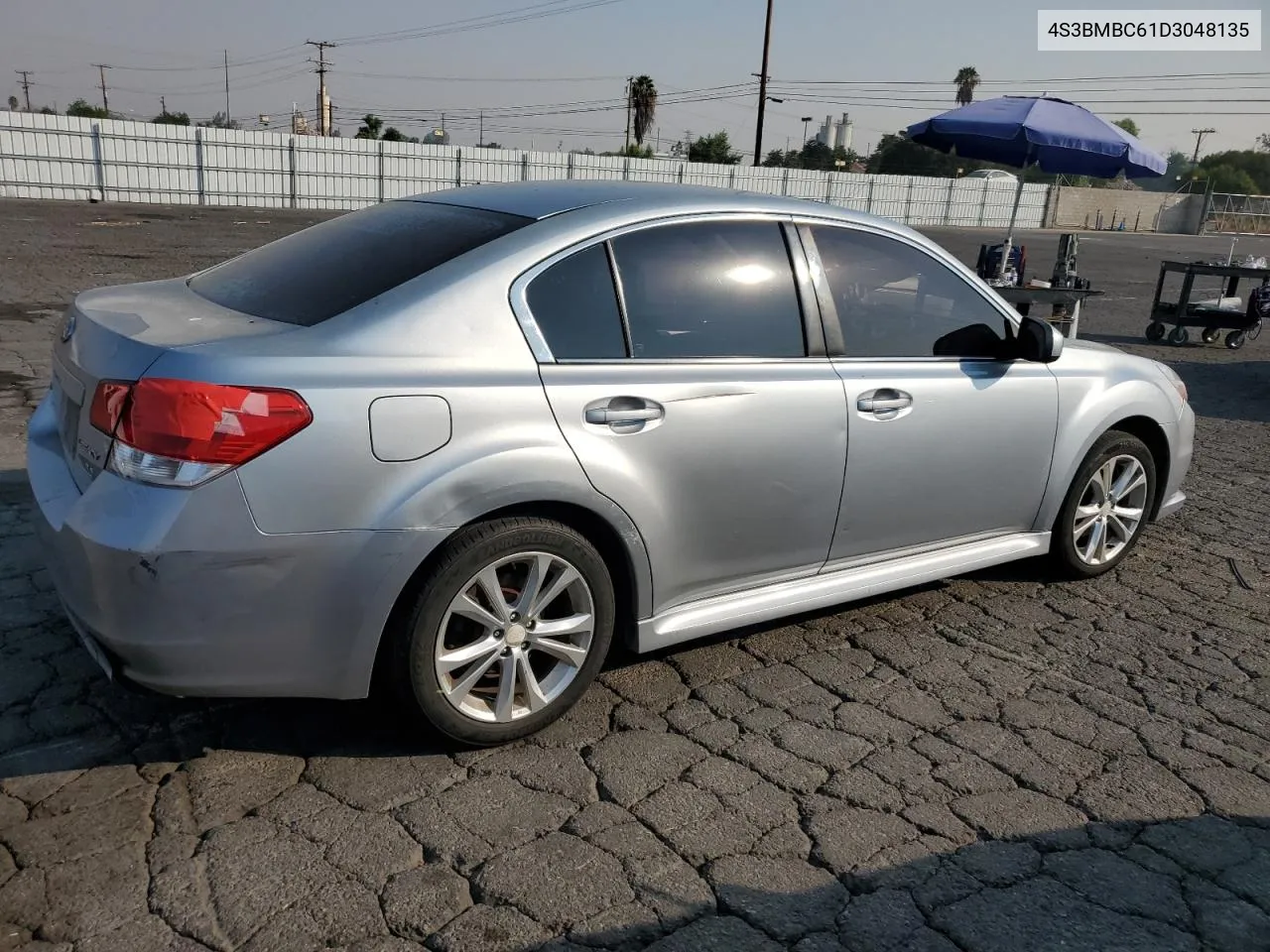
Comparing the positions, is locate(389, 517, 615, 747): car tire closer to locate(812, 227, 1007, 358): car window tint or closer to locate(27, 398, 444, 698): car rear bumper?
locate(27, 398, 444, 698): car rear bumper

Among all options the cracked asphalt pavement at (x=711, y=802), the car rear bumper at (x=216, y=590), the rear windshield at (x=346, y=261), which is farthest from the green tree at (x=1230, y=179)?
the car rear bumper at (x=216, y=590)

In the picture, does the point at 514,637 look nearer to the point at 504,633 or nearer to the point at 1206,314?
the point at 504,633

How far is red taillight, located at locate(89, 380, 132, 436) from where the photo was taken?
8.96ft

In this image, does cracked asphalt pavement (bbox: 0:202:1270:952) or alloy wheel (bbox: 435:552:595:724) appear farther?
alloy wheel (bbox: 435:552:595:724)

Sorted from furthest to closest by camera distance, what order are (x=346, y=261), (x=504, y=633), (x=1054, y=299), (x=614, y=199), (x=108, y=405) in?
(x=1054, y=299)
(x=614, y=199)
(x=346, y=261)
(x=504, y=633)
(x=108, y=405)

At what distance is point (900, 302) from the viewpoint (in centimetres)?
406

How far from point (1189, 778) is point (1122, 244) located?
44224 millimetres

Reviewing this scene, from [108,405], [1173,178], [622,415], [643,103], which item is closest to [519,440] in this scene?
[622,415]

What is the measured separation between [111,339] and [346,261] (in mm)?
752

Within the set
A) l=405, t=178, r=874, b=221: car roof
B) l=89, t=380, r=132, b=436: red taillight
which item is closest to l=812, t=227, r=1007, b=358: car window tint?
l=405, t=178, r=874, b=221: car roof

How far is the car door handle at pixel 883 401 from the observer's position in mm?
3729

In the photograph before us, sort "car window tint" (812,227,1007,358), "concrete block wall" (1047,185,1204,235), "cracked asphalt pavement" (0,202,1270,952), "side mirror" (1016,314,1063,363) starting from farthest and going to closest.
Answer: "concrete block wall" (1047,185,1204,235) < "side mirror" (1016,314,1063,363) < "car window tint" (812,227,1007,358) < "cracked asphalt pavement" (0,202,1270,952)

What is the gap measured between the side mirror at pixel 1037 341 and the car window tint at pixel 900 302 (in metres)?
0.08

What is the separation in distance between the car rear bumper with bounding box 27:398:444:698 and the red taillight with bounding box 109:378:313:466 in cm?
9
